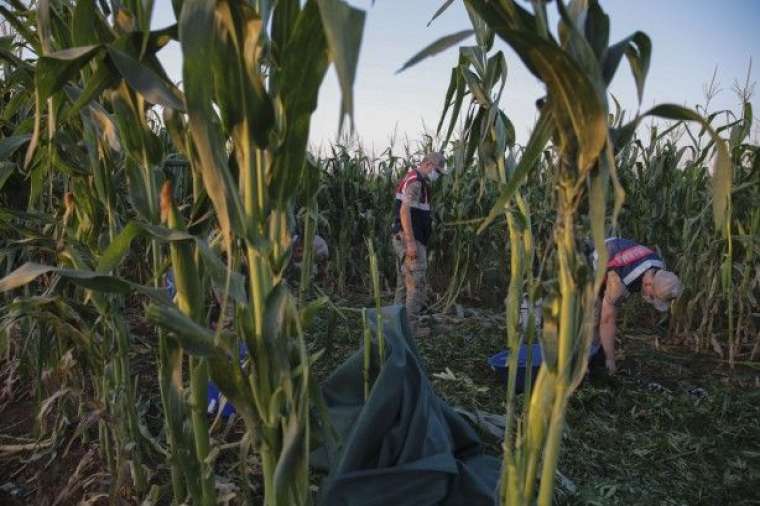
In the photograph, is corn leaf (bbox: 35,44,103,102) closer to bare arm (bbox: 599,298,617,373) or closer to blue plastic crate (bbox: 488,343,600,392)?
blue plastic crate (bbox: 488,343,600,392)

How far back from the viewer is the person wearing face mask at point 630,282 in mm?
3578

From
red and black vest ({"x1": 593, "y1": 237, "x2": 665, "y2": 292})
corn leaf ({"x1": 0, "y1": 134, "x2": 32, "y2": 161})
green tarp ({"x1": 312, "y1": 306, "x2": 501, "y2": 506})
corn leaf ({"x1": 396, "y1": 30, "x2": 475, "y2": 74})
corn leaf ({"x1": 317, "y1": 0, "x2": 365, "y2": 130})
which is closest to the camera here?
corn leaf ({"x1": 317, "y1": 0, "x2": 365, "y2": 130})

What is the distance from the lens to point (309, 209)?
158cm

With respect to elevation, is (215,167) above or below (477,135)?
below

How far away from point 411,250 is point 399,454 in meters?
3.06

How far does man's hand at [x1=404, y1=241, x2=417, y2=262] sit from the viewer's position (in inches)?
198

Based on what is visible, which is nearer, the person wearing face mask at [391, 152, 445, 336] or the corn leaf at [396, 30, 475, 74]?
the corn leaf at [396, 30, 475, 74]

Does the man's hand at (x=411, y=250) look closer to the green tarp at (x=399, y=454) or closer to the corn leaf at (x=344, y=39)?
the green tarp at (x=399, y=454)

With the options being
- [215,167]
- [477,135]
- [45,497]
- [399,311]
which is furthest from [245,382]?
[45,497]

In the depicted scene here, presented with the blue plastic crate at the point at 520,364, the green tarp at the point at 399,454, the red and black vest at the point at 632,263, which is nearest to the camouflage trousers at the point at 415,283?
the blue plastic crate at the point at 520,364

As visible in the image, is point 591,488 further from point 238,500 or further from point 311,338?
point 311,338

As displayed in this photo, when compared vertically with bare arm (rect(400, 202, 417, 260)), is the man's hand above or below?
below

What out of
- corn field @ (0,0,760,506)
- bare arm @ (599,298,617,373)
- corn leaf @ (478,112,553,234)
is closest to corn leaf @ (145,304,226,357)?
corn field @ (0,0,760,506)

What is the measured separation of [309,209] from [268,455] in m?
0.63
